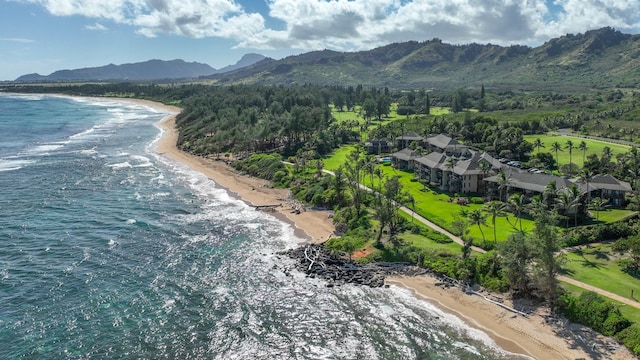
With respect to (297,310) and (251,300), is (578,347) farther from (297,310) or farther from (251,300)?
(251,300)

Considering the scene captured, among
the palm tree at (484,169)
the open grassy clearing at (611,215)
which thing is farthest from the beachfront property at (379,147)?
the open grassy clearing at (611,215)

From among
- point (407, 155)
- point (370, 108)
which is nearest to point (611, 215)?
point (407, 155)

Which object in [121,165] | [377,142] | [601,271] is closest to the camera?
[601,271]

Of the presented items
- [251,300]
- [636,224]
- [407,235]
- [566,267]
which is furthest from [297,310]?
[636,224]

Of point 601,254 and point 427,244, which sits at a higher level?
point 427,244

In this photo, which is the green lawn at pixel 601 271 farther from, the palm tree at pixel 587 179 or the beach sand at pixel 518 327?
the palm tree at pixel 587 179

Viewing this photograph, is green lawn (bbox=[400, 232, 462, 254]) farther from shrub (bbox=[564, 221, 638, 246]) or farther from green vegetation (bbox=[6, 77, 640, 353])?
shrub (bbox=[564, 221, 638, 246])

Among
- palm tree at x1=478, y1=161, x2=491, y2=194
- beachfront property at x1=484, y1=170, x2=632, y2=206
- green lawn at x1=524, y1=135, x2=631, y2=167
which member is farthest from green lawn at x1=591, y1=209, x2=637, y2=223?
green lawn at x1=524, y1=135, x2=631, y2=167

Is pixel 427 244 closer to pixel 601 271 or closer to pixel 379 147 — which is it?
pixel 601 271
